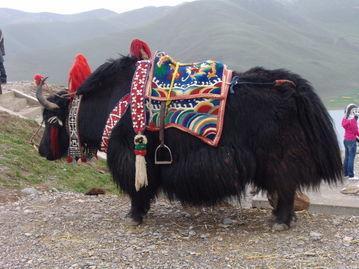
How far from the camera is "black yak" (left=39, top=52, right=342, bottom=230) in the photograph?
3543mm

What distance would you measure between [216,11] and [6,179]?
151 feet

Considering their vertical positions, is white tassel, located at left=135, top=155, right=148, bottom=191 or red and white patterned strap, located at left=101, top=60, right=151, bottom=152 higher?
red and white patterned strap, located at left=101, top=60, right=151, bottom=152

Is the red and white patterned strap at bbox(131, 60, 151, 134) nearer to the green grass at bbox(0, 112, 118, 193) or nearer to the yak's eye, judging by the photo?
the yak's eye

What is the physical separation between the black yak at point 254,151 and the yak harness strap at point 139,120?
0.10 meters

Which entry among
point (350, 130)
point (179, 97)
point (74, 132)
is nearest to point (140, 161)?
point (179, 97)

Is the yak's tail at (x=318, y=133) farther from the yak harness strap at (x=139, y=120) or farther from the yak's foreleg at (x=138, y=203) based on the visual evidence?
the yak's foreleg at (x=138, y=203)

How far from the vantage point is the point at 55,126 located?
423cm

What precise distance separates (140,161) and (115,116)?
44 cm

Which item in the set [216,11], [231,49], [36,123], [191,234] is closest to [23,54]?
[231,49]

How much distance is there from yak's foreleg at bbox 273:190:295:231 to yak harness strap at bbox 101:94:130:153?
1.25 metres

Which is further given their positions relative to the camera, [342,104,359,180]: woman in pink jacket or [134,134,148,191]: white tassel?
[342,104,359,180]: woman in pink jacket

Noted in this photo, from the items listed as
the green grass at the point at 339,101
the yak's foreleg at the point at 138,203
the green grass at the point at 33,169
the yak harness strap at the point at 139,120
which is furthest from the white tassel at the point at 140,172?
the green grass at the point at 339,101

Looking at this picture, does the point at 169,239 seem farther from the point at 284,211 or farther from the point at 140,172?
the point at 284,211

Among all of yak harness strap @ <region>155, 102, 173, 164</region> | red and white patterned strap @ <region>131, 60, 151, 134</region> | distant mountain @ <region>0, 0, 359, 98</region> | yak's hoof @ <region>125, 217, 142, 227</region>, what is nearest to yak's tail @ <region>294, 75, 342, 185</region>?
yak harness strap @ <region>155, 102, 173, 164</region>
